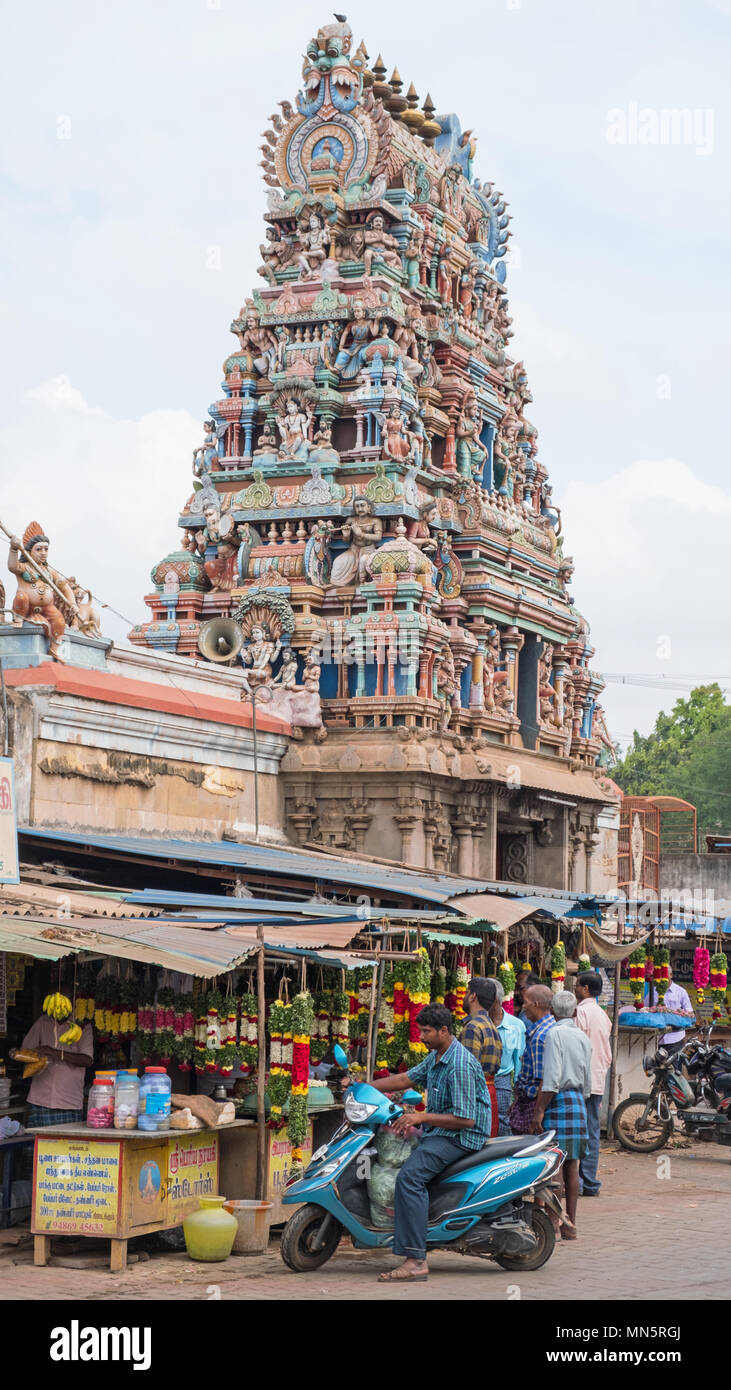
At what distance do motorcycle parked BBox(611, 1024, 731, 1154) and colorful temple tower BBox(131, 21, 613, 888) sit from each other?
224 inches

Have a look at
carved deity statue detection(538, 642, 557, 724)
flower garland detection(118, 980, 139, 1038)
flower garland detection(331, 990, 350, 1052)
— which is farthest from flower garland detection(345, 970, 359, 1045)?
carved deity statue detection(538, 642, 557, 724)

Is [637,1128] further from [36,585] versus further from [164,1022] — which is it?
[36,585]

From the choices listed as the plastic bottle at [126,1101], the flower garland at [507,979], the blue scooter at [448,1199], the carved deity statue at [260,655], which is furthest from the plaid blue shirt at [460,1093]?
the carved deity statue at [260,655]

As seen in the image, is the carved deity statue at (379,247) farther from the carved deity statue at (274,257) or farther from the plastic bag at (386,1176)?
the plastic bag at (386,1176)

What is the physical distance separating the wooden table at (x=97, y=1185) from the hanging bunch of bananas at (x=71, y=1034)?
0.91 m

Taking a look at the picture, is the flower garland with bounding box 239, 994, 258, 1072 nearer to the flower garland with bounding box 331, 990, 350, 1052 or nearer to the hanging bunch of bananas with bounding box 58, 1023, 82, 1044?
the flower garland with bounding box 331, 990, 350, 1052

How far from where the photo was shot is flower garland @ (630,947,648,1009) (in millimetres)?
20578

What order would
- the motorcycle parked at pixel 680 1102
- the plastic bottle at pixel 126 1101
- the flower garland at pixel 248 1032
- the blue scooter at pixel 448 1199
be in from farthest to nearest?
the motorcycle parked at pixel 680 1102, the flower garland at pixel 248 1032, the plastic bottle at pixel 126 1101, the blue scooter at pixel 448 1199

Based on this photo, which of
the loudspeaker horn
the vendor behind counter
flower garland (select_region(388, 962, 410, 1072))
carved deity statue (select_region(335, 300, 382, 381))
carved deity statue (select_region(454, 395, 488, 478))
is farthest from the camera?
carved deity statue (select_region(454, 395, 488, 478))

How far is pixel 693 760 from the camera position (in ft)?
222

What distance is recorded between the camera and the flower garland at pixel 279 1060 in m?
12.1

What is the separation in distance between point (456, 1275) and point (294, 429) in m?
16.0

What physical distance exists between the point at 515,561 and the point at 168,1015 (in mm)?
16056
